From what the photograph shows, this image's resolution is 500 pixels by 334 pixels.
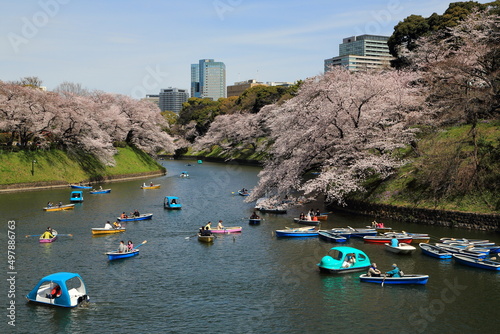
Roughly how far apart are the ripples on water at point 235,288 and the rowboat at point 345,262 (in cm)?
53

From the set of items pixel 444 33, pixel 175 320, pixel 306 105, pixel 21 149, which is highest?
pixel 444 33

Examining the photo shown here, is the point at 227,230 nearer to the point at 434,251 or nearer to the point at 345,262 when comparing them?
the point at 345,262

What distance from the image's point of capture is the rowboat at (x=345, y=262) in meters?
30.5

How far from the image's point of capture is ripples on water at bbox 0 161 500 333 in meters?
23.0

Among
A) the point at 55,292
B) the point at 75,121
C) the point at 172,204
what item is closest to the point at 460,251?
the point at 55,292

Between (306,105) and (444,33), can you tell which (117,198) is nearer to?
(306,105)

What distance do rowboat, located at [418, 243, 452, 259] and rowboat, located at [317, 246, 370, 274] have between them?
205 inches

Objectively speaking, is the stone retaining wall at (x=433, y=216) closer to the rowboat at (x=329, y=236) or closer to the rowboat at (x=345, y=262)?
the rowboat at (x=329, y=236)

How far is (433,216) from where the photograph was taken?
42875 millimetres

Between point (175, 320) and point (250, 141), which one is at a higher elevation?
point (250, 141)

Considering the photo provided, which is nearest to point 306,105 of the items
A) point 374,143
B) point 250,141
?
point 374,143

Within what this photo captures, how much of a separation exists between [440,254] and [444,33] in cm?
5854

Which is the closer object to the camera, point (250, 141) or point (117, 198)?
point (117, 198)

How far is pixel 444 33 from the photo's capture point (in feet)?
261
